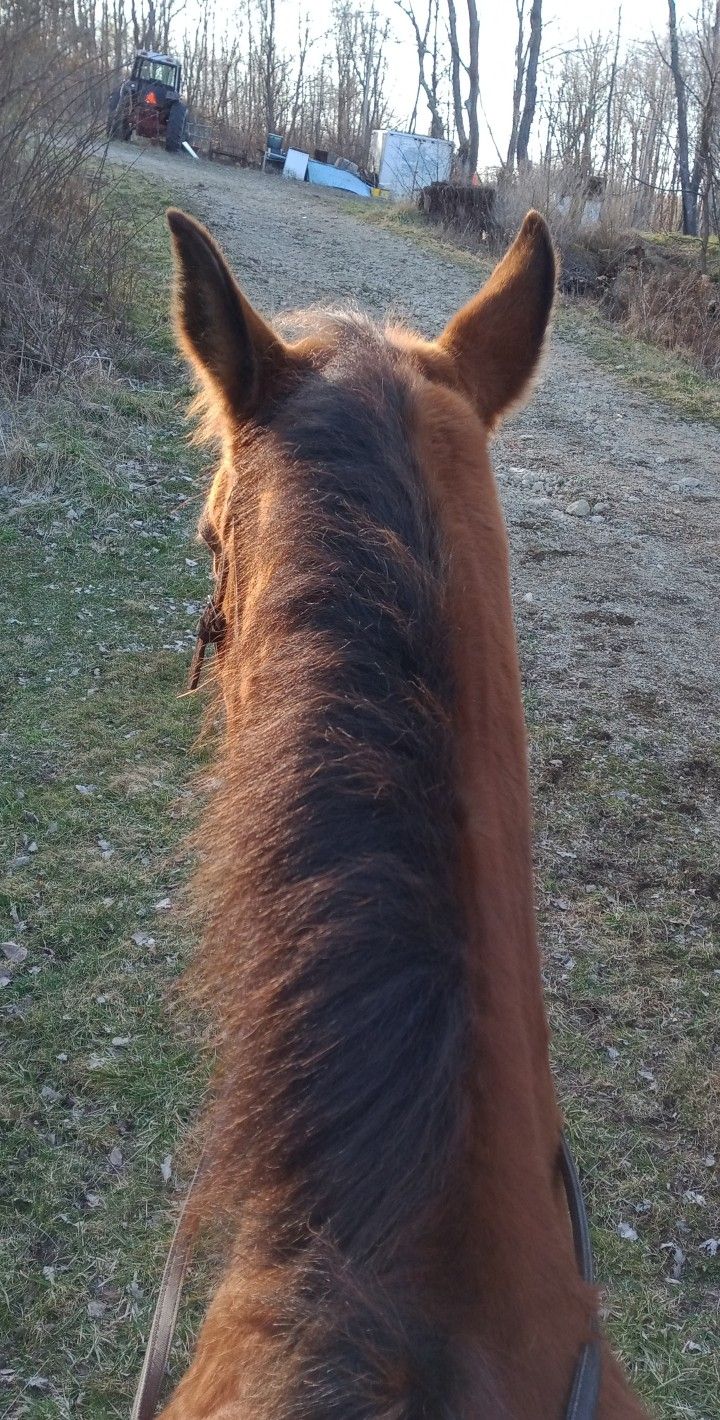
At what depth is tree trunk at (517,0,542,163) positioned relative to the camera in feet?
88.4

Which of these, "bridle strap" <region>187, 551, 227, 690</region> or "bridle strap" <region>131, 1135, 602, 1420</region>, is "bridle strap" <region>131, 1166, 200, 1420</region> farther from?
"bridle strap" <region>187, 551, 227, 690</region>

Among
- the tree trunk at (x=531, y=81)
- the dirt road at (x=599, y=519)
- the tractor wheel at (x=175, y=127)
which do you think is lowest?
the dirt road at (x=599, y=519)

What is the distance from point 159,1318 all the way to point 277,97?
33682mm

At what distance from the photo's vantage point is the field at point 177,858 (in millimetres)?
2674

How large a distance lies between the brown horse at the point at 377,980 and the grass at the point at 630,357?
9.02 meters

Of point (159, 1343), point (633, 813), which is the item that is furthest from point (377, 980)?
point (633, 813)

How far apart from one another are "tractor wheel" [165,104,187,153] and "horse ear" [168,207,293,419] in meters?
25.4

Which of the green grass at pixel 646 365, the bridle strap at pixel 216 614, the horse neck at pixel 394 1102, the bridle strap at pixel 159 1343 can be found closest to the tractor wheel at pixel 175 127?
the green grass at pixel 646 365

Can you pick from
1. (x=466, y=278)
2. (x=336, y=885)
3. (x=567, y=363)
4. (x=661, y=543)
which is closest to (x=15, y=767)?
(x=336, y=885)

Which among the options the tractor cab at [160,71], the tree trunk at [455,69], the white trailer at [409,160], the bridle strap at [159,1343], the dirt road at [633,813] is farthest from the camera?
the tree trunk at [455,69]

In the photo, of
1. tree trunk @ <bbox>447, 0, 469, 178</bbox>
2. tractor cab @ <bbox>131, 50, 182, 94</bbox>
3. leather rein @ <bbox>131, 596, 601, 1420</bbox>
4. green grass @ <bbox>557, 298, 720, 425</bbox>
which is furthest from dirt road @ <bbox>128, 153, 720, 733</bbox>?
tree trunk @ <bbox>447, 0, 469, 178</bbox>

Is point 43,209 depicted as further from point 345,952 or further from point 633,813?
point 345,952

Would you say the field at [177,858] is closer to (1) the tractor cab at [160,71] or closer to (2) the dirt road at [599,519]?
(2) the dirt road at [599,519]

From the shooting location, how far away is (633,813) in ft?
14.7
